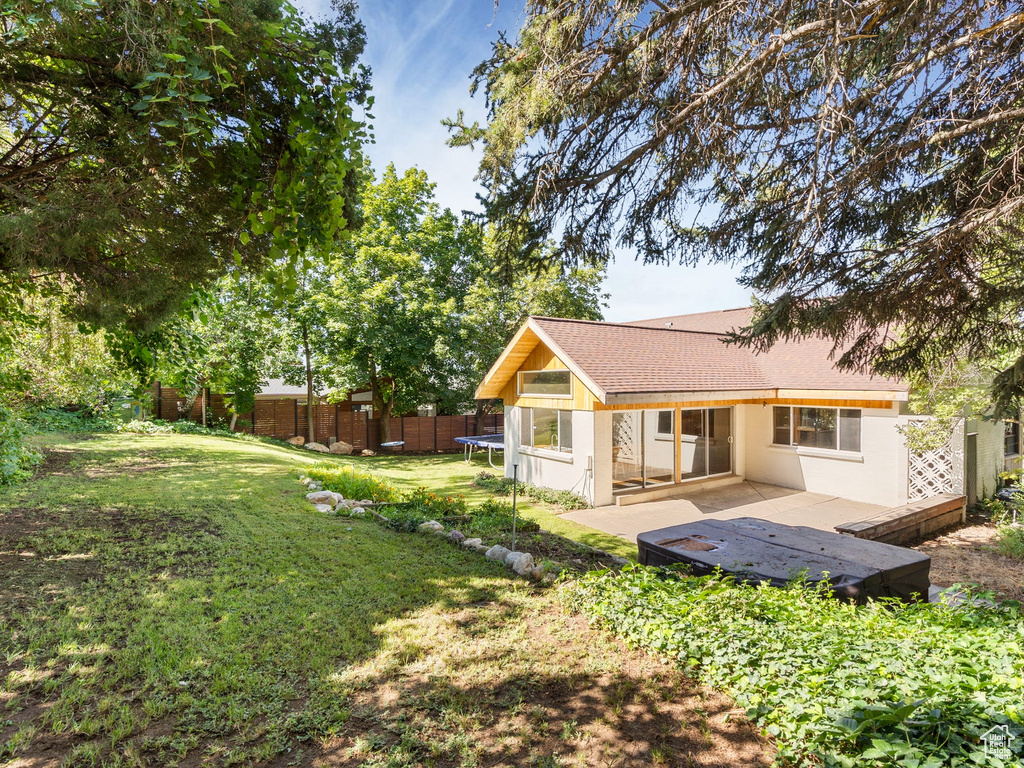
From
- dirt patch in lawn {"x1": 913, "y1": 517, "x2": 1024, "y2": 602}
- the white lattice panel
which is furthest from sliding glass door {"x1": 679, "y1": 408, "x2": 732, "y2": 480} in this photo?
dirt patch in lawn {"x1": 913, "y1": 517, "x2": 1024, "y2": 602}

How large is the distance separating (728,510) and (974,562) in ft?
12.9

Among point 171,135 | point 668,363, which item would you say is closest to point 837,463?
point 668,363

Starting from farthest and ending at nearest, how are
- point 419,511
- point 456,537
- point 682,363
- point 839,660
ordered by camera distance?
1. point 682,363
2. point 419,511
3. point 456,537
4. point 839,660

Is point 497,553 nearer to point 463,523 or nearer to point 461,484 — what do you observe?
point 463,523

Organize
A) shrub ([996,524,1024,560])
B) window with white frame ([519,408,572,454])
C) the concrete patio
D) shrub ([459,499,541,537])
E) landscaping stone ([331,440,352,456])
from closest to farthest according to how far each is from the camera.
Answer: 1. shrub ([459,499,541,537])
2. shrub ([996,524,1024,560])
3. the concrete patio
4. window with white frame ([519,408,572,454])
5. landscaping stone ([331,440,352,456])

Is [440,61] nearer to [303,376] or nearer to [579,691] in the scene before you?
[579,691]

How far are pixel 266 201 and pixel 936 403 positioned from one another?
36.8 ft

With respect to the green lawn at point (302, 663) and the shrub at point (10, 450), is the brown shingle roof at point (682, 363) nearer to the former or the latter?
the green lawn at point (302, 663)

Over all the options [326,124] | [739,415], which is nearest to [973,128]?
[326,124]

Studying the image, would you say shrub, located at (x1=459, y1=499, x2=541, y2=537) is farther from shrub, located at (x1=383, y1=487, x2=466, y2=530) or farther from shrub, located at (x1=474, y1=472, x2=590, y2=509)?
shrub, located at (x1=474, y1=472, x2=590, y2=509)

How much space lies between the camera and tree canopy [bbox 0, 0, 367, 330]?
275 cm

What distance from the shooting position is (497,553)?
20.7ft

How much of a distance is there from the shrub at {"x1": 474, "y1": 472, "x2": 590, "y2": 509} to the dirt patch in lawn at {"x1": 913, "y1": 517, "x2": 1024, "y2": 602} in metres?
6.11

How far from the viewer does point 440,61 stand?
19.5 ft
